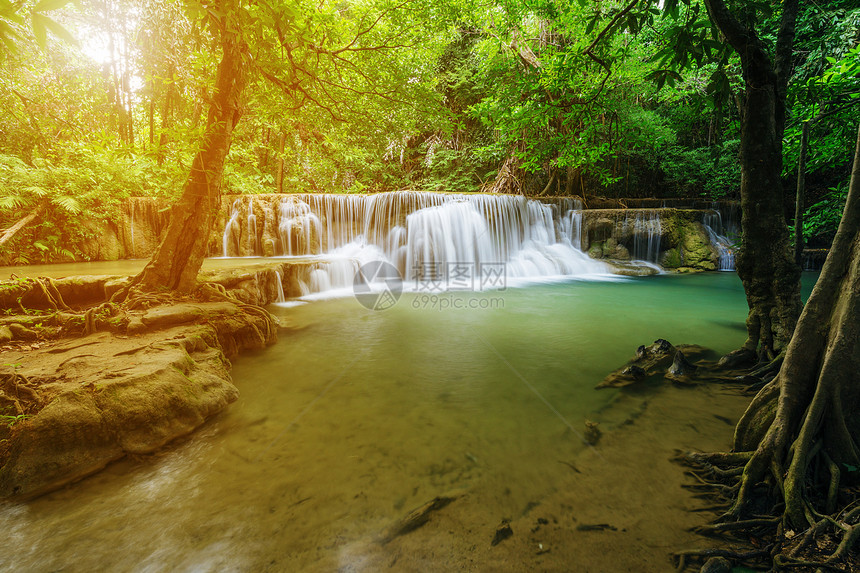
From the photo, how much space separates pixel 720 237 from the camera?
1487cm

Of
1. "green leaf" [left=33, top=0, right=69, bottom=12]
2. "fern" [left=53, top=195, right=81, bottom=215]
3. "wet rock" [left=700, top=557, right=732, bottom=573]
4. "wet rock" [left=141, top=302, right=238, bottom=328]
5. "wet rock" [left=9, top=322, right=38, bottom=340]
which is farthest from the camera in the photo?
"fern" [left=53, top=195, right=81, bottom=215]

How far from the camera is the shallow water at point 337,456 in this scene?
2066mm

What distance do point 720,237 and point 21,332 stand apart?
20897 millimetres

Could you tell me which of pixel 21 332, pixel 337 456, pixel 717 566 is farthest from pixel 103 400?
pixel 717 566

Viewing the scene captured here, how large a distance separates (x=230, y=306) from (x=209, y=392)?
2.25 m

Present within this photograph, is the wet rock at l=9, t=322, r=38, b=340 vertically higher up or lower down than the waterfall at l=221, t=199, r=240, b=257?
lower down

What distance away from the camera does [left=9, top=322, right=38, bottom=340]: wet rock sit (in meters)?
4.12

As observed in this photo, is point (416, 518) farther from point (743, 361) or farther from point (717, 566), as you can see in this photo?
point (743, 361)

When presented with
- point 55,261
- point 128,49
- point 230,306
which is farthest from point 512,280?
point 128,49

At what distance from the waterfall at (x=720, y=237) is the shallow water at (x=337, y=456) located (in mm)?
10335

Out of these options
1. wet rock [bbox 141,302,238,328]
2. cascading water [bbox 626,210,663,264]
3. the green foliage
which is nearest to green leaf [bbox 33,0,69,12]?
wet rock [bbox 141,302,238,328]

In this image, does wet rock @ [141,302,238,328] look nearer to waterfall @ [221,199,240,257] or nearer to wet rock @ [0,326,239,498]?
wet rock @ [0,326,239,498]

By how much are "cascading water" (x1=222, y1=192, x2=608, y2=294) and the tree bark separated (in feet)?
28.2

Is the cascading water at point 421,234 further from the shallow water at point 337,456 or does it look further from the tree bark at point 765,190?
the tree bark at point 765,190
